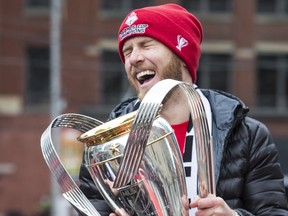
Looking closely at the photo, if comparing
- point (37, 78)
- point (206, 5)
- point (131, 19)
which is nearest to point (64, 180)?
point (131, 19)

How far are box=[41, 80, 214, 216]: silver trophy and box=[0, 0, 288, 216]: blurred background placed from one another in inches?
1091

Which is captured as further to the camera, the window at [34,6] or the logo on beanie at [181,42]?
the window at [34,6]

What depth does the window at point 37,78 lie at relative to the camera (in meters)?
30.5

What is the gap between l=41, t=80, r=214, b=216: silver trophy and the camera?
7.75 feet

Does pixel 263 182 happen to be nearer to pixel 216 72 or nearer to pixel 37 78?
pixel 37 78

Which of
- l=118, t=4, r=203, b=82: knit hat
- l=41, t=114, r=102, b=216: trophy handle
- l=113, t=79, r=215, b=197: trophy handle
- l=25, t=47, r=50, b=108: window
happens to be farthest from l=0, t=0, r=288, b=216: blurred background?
l=113, t=79, r=215, b=197: trophy handle

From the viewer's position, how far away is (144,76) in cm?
269

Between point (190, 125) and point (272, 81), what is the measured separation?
29465 mm

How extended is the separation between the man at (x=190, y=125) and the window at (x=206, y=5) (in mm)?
28383

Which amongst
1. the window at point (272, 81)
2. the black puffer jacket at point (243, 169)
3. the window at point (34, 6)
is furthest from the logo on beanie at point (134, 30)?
the window at point (272, 81)

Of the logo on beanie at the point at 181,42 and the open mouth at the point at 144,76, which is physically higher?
the logo on beanie at the point at 181,42

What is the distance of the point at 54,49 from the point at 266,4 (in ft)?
25.5

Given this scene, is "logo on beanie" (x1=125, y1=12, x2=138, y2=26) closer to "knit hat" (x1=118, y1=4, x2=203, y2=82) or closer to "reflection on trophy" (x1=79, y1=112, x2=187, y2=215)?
"knit hat" (x1=118, y1=4, x2=203, y2=82)

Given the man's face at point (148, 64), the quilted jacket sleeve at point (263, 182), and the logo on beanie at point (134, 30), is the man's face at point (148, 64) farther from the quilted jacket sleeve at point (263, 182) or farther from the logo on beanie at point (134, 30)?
the quilted jacket sleeve at point (263, 182)
